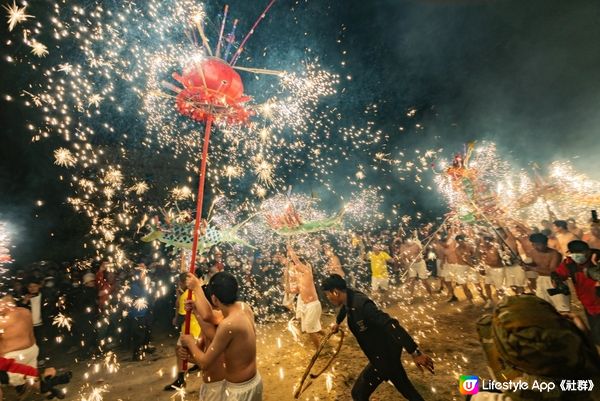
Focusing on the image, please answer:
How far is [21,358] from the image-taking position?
4.27 m

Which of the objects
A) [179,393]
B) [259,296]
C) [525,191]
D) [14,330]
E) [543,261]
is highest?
[525,191]

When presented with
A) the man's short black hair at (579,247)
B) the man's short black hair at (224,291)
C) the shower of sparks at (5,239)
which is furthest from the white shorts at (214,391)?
the shower of sparks at (5,239)

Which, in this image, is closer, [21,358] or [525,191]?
[21,358]

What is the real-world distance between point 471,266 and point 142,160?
13.9 m

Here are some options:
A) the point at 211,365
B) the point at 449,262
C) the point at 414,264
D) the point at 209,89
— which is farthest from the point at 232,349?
the point at 414,264

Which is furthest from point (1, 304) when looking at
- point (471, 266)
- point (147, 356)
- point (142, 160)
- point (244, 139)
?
point (244, 139)

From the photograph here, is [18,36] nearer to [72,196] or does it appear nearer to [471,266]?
[72,196]

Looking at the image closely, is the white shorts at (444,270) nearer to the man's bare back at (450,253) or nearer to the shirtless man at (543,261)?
the man's bare back at (450,253)

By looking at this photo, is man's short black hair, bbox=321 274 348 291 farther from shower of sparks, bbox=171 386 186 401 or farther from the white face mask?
the white face mask

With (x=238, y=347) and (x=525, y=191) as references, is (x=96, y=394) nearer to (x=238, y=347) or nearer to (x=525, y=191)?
(x=238, y=347)

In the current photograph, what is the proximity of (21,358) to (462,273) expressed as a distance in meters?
10.6

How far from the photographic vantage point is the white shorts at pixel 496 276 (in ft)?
25.8

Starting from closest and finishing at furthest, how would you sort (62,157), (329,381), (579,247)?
(579,247) < (329,381) < (62,157)

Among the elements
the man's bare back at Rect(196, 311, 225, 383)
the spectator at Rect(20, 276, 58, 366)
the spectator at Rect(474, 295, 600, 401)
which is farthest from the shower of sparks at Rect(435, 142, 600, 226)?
the spectator at Rect(20, 276, 58, 366)
